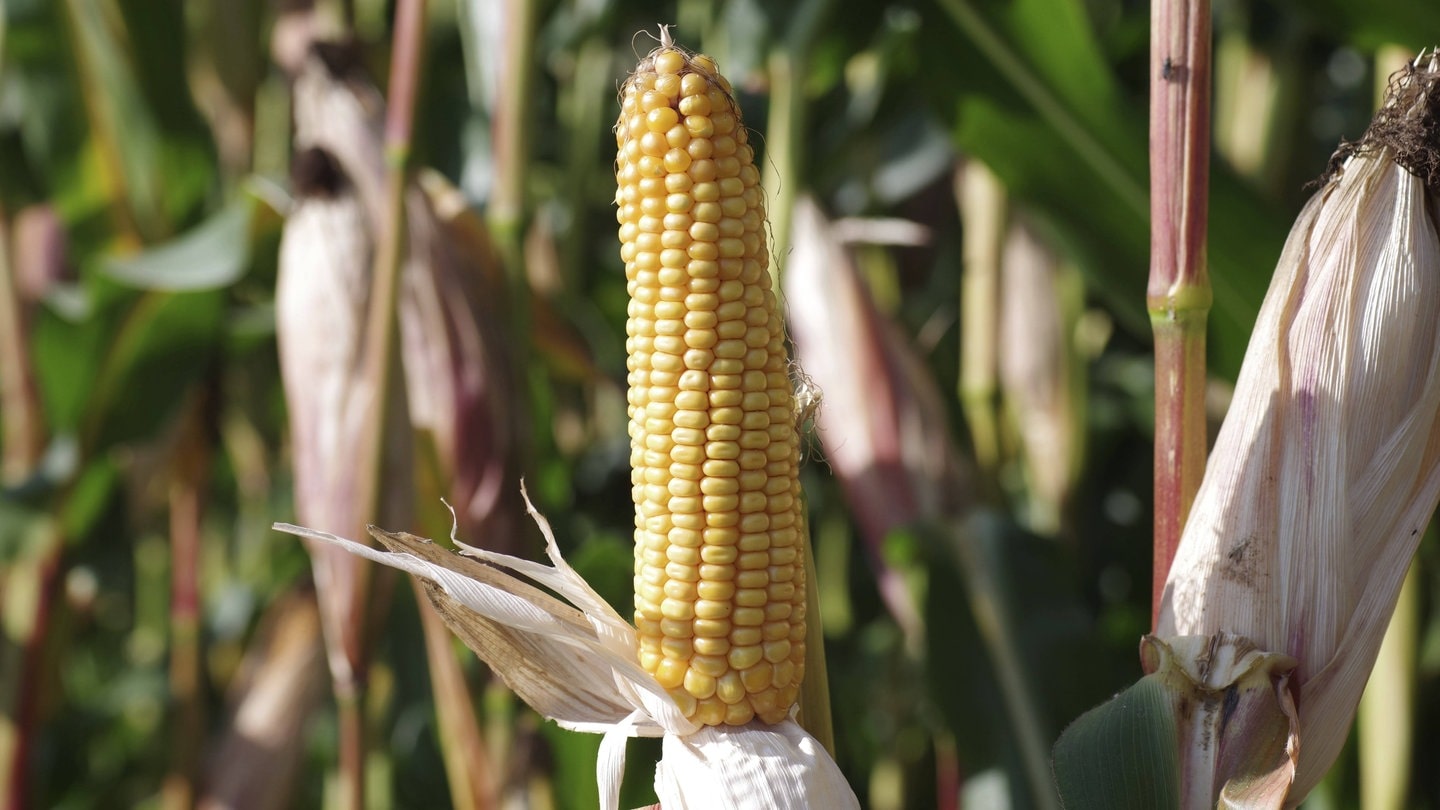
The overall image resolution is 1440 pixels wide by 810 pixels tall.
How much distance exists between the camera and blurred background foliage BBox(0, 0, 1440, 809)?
1291 millimetres

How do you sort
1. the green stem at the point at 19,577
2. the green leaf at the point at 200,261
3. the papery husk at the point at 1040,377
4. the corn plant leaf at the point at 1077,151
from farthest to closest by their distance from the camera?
the papery husk at the point at 1040,377
the green stem at the point at 19,577
the green leaf at the point at 200,261
the corn plant leaf at the point at 1077,151

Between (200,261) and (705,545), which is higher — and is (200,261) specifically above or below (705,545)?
above

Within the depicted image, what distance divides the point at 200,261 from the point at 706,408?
112 centimetres

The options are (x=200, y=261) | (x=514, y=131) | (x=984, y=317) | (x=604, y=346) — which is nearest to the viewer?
(x=514, y=131)

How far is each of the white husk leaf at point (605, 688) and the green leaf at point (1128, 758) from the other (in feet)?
0.42

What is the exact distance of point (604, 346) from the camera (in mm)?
2168

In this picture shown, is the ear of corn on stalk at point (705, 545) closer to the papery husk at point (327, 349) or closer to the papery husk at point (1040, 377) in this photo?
the papery husk at point (327, 349)

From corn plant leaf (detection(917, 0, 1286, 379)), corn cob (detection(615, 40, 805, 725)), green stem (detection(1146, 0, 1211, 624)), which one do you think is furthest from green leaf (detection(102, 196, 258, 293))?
green stem (detection(1146, 0, 1211, 624))

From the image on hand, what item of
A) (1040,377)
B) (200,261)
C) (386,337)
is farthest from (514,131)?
(1040,377)

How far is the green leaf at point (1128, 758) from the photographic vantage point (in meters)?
0.65

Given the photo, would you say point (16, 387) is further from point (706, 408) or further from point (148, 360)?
point (706, 408)

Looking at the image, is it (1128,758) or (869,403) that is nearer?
(1128,758)

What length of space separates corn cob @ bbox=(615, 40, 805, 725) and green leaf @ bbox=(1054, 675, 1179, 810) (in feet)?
0.55

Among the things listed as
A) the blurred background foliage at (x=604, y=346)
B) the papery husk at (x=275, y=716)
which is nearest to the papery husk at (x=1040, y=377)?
the blurred background foliage at (x=604, y=346)
